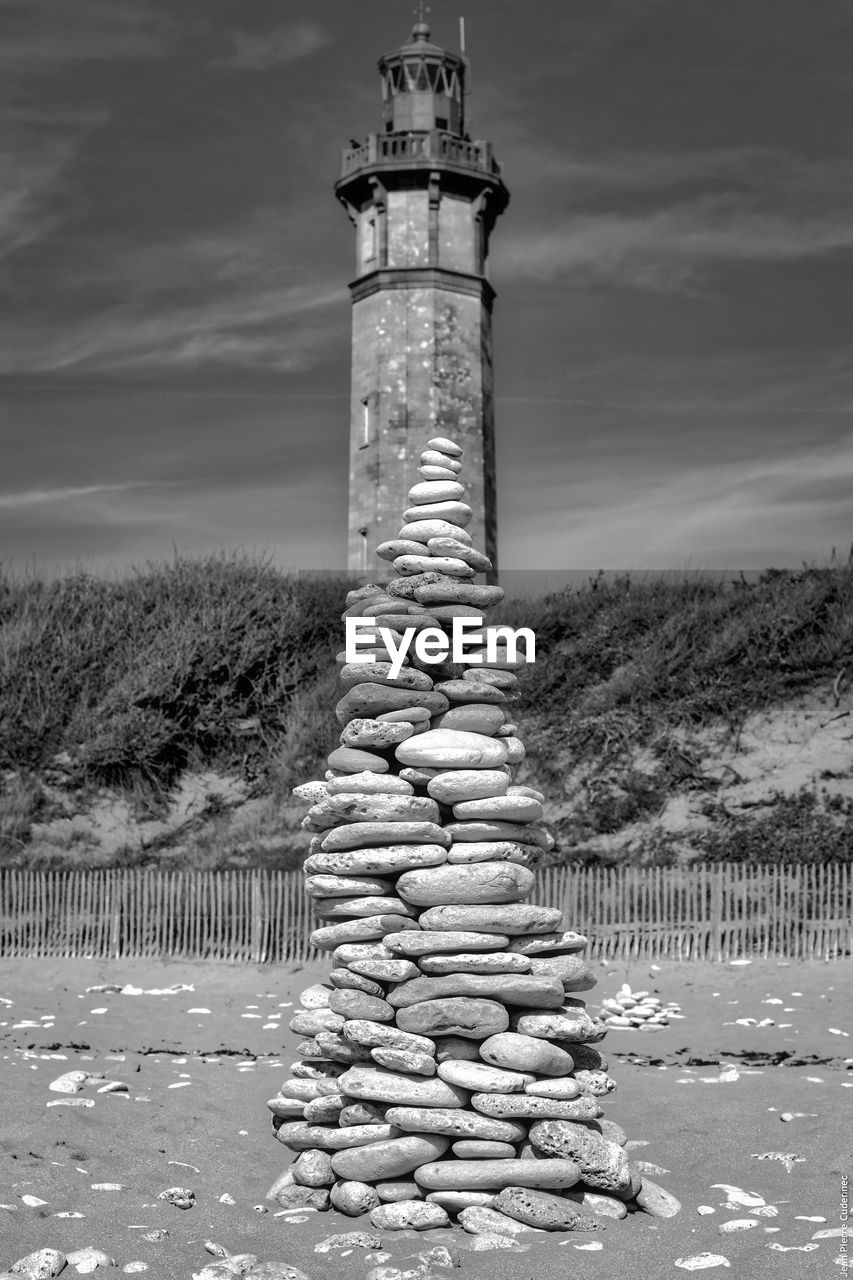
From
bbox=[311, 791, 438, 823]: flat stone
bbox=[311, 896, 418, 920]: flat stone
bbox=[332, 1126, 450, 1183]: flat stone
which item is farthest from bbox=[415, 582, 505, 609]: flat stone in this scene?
bbox=[332, 1126, 450, 1183]: flat stone

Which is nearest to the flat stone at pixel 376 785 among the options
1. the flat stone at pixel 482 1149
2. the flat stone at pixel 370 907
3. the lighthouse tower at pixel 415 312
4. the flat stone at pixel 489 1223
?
the flat stone at pixel 370 907

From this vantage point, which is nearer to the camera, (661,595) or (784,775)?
(784,775)

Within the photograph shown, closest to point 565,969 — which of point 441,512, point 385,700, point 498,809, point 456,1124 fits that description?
point 498,809

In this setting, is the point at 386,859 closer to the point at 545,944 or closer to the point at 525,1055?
the point at 545,944

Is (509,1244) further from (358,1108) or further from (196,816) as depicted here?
(196,816)

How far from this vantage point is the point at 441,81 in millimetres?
31625

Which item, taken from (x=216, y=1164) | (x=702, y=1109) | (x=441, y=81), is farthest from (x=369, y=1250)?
(x=441, y=81)

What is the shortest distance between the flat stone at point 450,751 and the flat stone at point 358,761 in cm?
12

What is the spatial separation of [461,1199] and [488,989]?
1.06m

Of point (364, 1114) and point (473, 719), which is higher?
point (473, 719)

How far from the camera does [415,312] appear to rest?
29.8 meters

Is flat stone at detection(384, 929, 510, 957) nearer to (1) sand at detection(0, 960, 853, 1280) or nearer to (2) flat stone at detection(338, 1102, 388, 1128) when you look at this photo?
(2) flat stone at detection(338, 1102, 388, 1128)

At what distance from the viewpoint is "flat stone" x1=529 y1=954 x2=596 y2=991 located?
282 inches

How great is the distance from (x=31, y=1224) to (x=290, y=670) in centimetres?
2045
